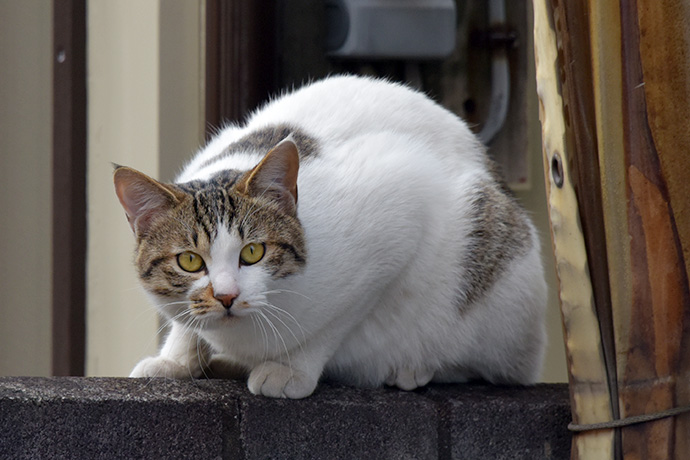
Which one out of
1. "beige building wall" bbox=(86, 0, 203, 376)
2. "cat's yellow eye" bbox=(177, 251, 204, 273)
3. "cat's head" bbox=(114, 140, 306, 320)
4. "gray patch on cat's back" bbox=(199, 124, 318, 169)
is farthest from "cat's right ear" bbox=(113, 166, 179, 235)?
"beige building wall" bbox=(86, 0, 203, 376)

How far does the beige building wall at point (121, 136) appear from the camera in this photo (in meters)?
2.75

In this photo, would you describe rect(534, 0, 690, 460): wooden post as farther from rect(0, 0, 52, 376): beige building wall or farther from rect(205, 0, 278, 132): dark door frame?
rect(0, 0, 52, 376): beige building wall

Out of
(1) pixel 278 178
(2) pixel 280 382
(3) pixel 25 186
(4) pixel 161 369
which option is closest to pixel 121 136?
(3) pixel 25 186


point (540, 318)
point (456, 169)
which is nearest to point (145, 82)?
point (456, 169)

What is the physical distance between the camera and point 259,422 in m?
1.72

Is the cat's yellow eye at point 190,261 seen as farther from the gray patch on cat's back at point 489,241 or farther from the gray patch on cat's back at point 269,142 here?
the gray patch on cat's back at point 489,241

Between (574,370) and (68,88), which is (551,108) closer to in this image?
(574,370)

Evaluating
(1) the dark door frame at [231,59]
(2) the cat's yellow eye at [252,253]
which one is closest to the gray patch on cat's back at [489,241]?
(2) the cat's yellow eye at [252,253]

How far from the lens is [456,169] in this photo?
7.06 feet

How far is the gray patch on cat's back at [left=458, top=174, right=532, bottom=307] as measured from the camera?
198cm

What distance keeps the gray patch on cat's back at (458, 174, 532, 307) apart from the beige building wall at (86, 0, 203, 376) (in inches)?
45.4

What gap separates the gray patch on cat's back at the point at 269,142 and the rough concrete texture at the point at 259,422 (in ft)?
1.75

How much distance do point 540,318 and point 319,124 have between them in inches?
27.8

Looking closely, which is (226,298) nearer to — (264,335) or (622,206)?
(264,335)
